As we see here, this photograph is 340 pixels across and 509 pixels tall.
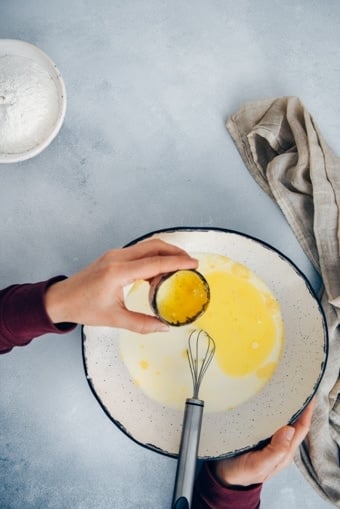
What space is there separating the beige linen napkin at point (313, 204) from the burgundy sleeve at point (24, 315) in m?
0.34

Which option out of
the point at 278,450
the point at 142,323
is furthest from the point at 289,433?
the point at 142,323

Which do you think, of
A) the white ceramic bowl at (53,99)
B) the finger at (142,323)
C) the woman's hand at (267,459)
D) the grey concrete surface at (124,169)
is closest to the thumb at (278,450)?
the woman's hand at (267,459)

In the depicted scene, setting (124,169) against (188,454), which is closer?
(188,454)

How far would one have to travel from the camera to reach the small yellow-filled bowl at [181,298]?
0.60 metres

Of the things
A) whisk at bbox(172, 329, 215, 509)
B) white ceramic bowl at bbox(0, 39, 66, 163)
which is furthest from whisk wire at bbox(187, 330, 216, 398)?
white ceramic bowl at bbox(0, 39, 66, 163)

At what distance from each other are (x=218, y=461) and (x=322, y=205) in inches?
14.4

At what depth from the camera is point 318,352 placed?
0.68 metres

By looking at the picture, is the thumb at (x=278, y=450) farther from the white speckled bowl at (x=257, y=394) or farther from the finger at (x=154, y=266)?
the finger at (x=154, y=266)

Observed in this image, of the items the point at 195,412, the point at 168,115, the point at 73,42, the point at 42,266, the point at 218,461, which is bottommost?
the point at 218,461

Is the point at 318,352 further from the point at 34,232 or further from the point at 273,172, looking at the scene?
the point at 34,232

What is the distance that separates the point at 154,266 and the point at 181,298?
0.08m

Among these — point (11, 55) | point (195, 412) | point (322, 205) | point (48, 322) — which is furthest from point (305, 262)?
point (11, 55)

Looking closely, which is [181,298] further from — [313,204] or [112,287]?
[313,204]

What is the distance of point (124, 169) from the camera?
2.45 feet
